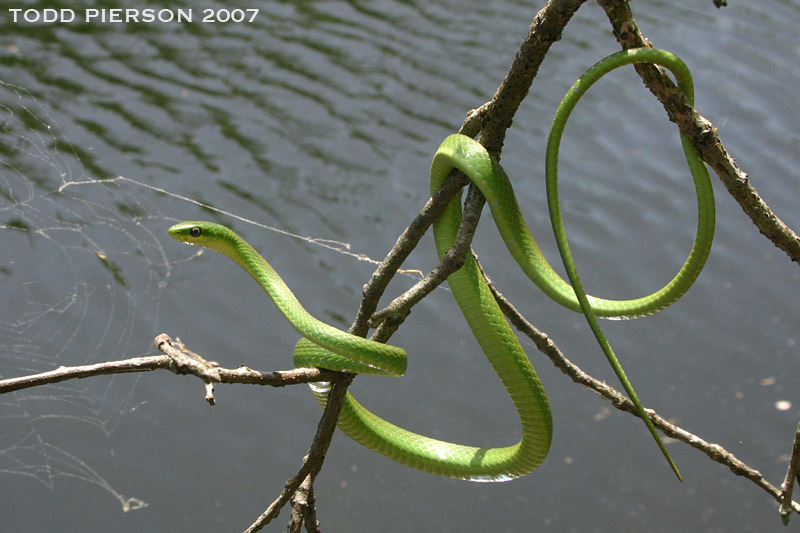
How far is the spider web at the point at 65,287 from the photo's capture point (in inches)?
164

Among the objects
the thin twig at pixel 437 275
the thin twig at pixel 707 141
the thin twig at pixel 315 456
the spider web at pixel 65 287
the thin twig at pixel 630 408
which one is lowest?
the spider web at pixel 65 287

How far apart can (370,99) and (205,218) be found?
2.60 metres

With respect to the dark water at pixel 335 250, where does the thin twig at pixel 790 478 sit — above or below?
above

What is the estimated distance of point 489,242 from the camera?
5969 millimetres

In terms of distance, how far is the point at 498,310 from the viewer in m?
2.03

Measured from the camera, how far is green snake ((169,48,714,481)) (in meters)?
1.77

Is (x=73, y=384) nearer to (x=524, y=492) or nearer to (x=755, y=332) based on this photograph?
(x=524, y=492)

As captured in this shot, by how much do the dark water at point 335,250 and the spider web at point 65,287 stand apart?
2cm

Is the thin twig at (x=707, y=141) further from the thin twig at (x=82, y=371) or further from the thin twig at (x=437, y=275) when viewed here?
the thin twig at (x=82, y=371)

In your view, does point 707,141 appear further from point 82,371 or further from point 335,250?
point 335,250

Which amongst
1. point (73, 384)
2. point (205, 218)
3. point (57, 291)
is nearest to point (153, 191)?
point (205, 218)

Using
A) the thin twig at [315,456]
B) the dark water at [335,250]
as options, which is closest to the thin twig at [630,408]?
the thin twig at [315,456]

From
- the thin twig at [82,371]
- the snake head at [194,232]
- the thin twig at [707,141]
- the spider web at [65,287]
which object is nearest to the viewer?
the thin twig at [82,371]

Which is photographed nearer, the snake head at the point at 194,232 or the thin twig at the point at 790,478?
the thin twig at the point at 790,478
